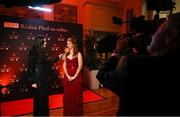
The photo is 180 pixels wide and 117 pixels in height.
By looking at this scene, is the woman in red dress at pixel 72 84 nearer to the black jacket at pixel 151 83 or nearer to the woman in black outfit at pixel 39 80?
the woman in black outfit at pixel 39 80

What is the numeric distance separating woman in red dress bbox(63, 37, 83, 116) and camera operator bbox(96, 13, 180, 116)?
2.37m

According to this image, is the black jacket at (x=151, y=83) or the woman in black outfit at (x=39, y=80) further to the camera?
the woman in black outfit at (x=39, y=80)

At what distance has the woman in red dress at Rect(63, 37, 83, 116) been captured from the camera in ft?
10.6

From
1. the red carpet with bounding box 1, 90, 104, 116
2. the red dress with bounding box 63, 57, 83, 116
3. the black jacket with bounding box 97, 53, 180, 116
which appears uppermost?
the black jacket with bounding box 97, 53, 180, 116

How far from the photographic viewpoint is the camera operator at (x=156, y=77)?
85cm

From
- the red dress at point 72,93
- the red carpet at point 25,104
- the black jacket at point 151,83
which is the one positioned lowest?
the red carpet at point 25,104

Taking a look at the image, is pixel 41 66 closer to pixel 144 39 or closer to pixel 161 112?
pixel 144 39

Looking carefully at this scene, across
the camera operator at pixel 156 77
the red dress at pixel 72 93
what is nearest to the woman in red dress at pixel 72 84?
the red dress at pixel 72 93

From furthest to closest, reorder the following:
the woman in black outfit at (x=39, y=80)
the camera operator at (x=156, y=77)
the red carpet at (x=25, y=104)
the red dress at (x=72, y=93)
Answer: the red carpet at (x=25, y=104) → the red dress at (x=72, y=93) → the woman in black outfit at (x=39, y=80) → the camera operator at (x=156, y=77)

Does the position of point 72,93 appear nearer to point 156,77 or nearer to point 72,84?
point 72,84

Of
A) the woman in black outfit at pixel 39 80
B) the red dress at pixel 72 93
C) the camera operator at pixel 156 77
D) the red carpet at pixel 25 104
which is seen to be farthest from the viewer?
the red carpet at pixel 25 104

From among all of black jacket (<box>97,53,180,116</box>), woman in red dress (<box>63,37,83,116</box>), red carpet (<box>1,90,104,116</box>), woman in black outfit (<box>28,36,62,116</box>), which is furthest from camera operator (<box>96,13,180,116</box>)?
red carpet (<box>1,90,104,116</box>)

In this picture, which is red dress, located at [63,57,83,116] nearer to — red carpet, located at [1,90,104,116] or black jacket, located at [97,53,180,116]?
red carpet, located at [1,90,104,116]

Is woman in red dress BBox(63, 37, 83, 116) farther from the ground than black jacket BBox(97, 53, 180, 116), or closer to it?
closer to it
